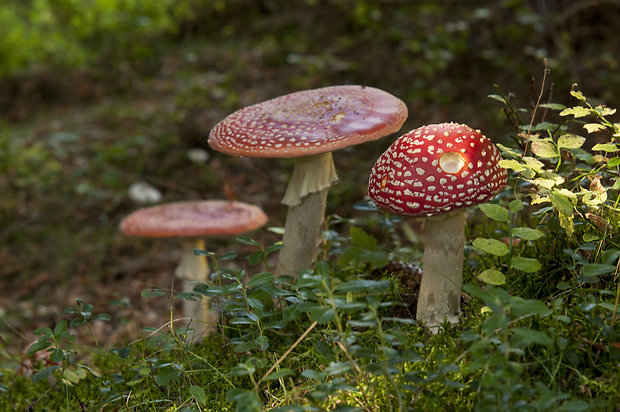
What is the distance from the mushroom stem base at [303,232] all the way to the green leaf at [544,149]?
140 centimetres

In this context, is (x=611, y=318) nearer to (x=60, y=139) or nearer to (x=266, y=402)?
(x=266, y=402)

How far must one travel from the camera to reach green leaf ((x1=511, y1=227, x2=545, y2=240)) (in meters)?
2.01

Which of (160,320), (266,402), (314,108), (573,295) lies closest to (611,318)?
(573,295)

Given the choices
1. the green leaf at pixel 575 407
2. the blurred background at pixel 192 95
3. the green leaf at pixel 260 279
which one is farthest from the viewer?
the blurred background at pixel 192 95

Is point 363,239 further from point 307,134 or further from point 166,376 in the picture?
point 166,376

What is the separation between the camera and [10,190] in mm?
7066

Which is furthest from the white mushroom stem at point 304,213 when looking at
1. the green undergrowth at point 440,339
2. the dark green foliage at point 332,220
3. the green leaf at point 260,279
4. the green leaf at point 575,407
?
the green leaf at point 575,407

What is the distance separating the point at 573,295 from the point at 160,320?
13.0 ft

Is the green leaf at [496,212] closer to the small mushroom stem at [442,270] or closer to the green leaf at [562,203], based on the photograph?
the green leaf at [562,203]

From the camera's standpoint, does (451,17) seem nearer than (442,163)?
No

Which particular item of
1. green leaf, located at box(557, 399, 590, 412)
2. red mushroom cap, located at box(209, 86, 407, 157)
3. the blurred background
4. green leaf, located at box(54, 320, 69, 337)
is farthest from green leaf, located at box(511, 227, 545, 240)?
the blurred background

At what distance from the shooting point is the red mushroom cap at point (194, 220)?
4.18m

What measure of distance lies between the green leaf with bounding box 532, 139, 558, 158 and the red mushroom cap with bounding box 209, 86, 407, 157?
0.71 metres

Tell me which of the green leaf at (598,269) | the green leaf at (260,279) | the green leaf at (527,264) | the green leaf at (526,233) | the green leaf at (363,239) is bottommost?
the green leaf at (260,279)
